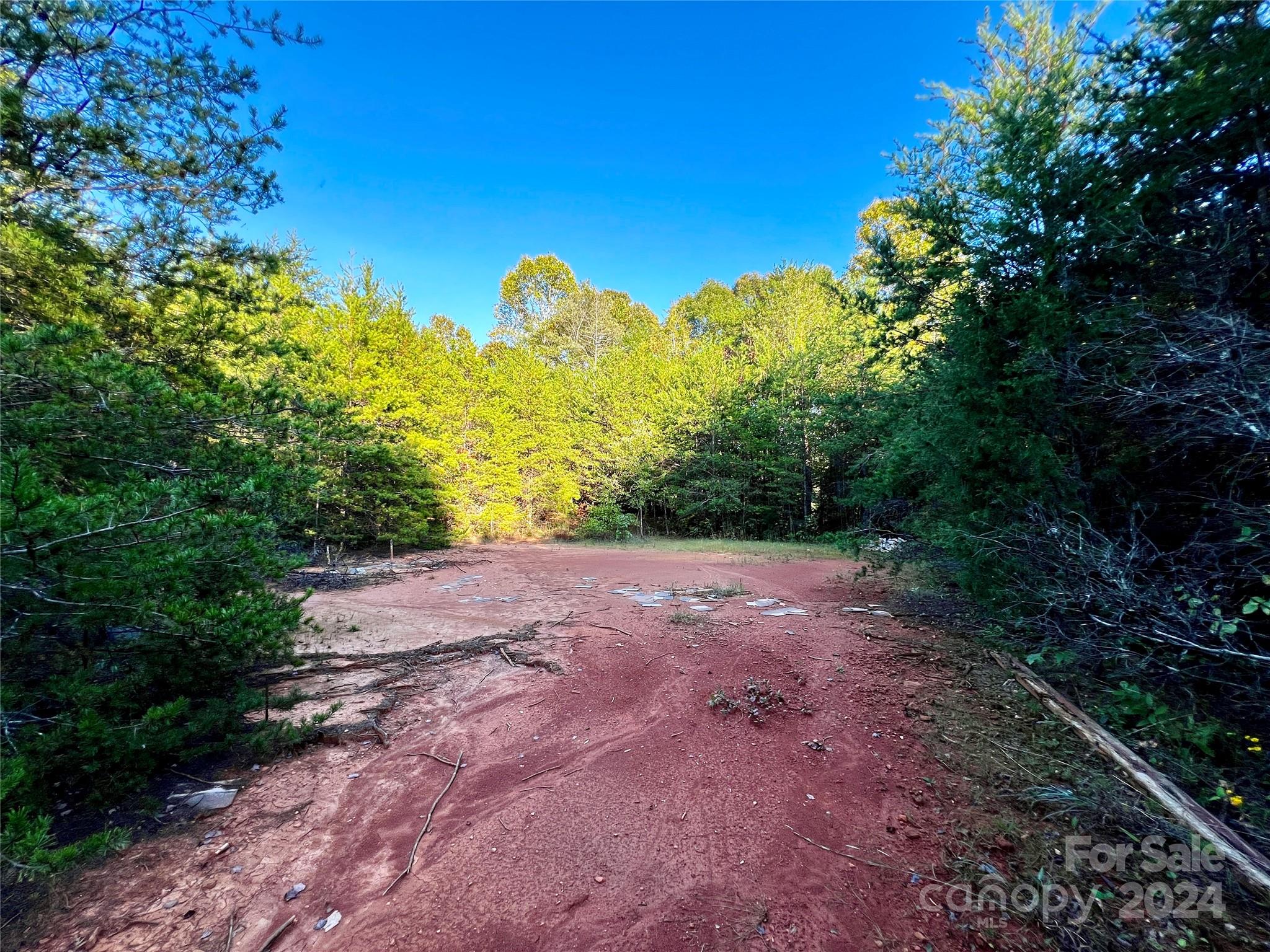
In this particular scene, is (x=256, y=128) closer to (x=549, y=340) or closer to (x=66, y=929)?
(x=66, y=929)

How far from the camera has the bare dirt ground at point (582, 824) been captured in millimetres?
1849

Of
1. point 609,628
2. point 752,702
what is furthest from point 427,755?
point 609,628

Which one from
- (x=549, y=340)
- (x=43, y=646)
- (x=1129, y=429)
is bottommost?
(x=43, y=646)

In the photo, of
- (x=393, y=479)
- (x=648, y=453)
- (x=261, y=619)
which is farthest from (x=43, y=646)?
(x=648, y=453)

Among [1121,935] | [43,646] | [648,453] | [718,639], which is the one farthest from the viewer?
[648,453]

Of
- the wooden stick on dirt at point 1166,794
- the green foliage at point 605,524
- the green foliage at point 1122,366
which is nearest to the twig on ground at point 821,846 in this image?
the wooden stick on dirt at point 1166,794

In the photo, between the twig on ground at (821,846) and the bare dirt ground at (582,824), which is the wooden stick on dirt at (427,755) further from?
the twig on ground at (821,846)

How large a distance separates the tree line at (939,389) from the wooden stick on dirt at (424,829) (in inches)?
50.3

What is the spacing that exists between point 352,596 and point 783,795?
757 centimetres

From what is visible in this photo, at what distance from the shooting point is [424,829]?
2.41 m

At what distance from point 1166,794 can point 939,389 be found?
383 cm

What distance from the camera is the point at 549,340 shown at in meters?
22.8

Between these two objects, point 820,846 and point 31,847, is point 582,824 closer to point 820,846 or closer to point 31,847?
point 820,846

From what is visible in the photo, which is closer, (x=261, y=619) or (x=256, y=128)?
(x=261, y=619)
